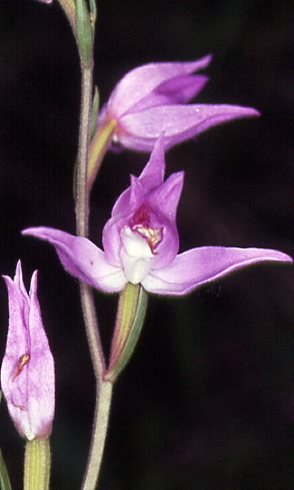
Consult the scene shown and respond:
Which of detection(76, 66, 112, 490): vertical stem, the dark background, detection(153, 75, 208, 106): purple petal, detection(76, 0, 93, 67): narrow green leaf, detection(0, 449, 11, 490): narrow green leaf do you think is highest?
detection(76, 0, 93, 67): narrow green leaf

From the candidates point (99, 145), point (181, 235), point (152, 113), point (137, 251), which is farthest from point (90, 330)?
point (181, 235)

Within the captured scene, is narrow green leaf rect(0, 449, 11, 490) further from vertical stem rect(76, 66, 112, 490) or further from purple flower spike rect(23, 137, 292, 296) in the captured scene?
purple flower spike rect(23, 137, 292, 296)

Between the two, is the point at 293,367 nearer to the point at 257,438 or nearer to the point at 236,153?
the point at 257,438

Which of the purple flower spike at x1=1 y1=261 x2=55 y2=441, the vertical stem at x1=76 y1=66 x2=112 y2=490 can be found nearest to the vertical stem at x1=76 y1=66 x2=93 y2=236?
the vertical stem at x1=76 y1=66 x2=112 y2=490

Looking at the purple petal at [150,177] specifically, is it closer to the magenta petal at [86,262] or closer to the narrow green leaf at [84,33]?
the magenta petal at [86,262]

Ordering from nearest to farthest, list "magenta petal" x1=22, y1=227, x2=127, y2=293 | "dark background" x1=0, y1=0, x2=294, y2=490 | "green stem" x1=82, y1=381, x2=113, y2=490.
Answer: "magenta petal" x1=22, y1=227, x2=127, y2=293
"green stem" x1=82, y1=381, x2=113, y2=490
"dark background" x1=0, y1=0, x2=294, y2=490

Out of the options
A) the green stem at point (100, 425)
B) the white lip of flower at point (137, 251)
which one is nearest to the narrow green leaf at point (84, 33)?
the white lip of flower at point (137, 251)

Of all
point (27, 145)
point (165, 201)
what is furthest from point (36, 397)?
point (27, 145)
